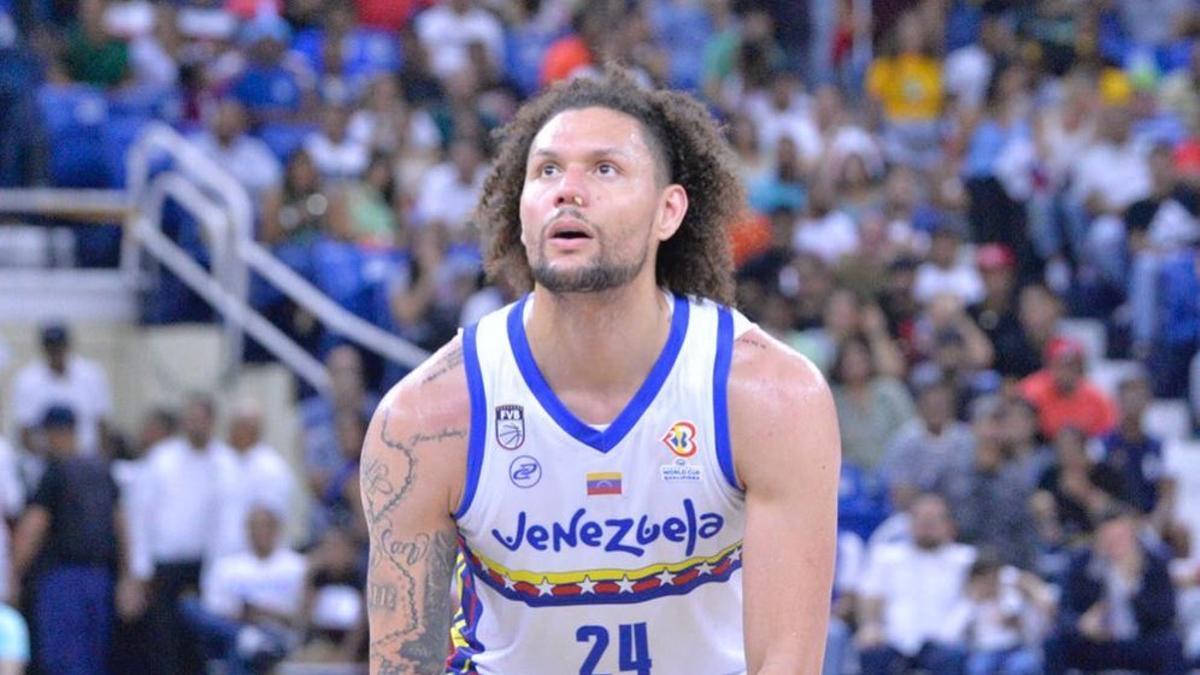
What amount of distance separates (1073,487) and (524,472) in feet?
30.2

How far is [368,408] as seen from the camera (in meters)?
14.5

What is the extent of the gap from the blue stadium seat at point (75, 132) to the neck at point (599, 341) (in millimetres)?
11984

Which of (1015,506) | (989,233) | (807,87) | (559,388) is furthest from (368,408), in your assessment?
(559,388)

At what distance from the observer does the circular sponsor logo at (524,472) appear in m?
5.14

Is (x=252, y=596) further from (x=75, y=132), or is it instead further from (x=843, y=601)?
(x=75, y=132)

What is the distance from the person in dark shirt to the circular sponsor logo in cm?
846

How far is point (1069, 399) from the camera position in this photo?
14977 millimetres

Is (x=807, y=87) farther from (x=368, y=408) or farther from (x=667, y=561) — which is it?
(x=667, y=561)

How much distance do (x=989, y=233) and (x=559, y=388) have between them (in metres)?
12.9

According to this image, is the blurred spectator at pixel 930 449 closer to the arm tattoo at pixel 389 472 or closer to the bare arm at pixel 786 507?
the bare arm at pixel 786 507

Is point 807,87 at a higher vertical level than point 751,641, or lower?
higher

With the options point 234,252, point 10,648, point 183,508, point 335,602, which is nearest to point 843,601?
point 335,602

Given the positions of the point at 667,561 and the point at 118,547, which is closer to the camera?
the point at 667,561

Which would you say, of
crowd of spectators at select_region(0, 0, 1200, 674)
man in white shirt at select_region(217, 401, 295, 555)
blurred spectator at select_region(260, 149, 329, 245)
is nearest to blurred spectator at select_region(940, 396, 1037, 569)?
crowd of spectators at select_region(0, 0, 1200, 674)
